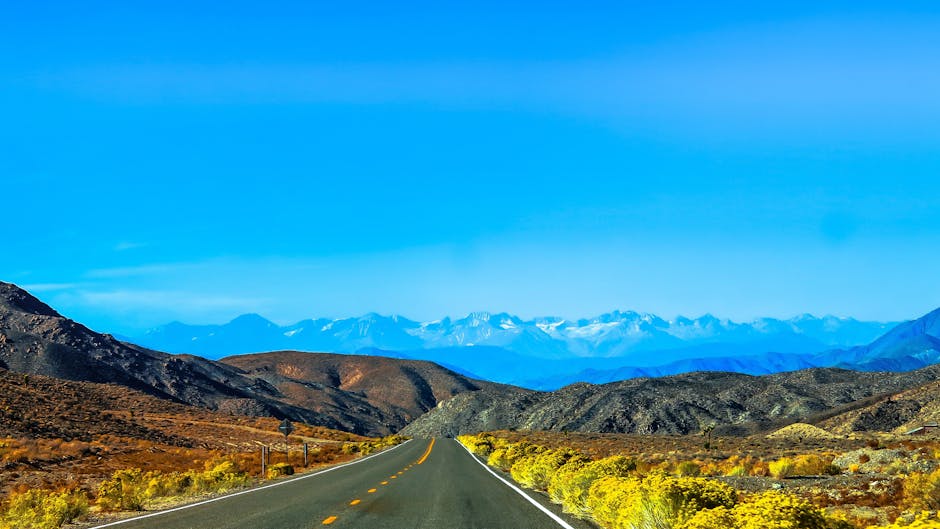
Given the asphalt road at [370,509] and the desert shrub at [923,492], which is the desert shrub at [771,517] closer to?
the asphalt road at [370,509]

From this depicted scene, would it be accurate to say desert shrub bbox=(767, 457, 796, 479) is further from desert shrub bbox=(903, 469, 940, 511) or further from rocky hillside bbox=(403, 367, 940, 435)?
rocky hillside bbox=(403, 367, 940, 435)

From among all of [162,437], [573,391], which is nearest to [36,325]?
[162,437]

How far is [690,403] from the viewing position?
10819cm

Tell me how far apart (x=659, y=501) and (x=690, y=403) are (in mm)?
103023

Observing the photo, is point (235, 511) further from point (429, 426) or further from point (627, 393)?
Answer: point (429, 426)

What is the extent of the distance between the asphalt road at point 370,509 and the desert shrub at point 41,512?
1.51 metres

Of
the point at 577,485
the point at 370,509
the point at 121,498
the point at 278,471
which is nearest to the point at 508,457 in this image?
the point at 278,471

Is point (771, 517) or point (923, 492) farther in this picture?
point (923, 492)

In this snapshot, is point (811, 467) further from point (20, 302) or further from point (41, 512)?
point (20, 302)

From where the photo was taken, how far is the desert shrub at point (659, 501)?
1105 cm

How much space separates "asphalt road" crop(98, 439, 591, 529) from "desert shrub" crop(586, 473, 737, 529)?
1242 millimetres

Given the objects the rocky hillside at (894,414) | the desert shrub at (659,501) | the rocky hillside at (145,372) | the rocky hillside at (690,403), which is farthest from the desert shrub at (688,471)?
the rocky hillside at (145,372)

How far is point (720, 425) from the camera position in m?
95.8

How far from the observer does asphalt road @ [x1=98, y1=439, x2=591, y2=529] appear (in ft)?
45.7
